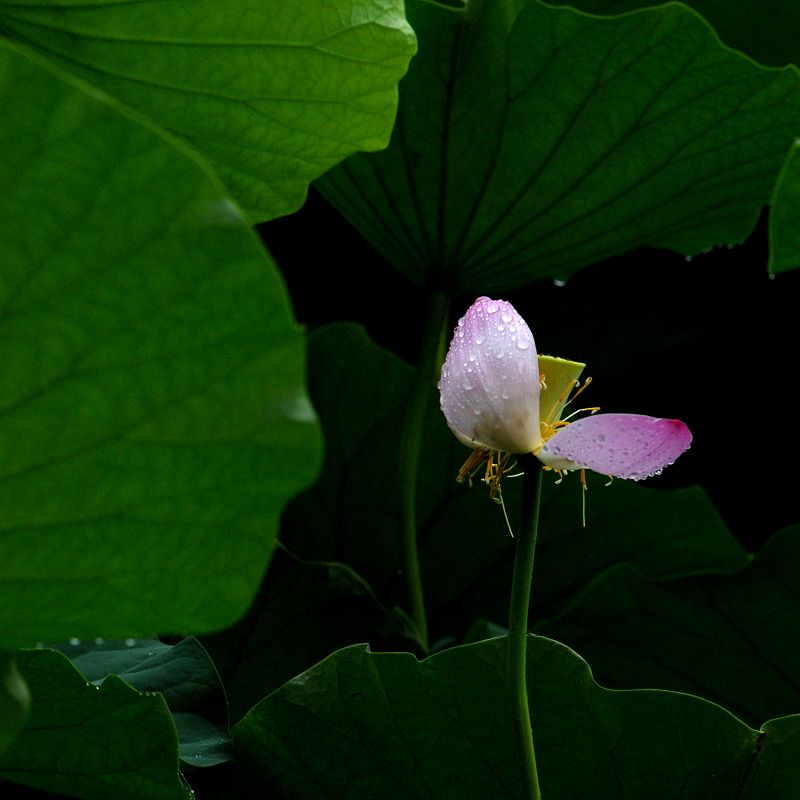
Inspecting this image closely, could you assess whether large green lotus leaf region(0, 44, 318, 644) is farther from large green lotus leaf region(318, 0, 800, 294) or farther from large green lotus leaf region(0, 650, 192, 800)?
large green lotus leaf region(318, 0, 800, 294)

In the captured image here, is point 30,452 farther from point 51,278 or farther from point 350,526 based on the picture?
point 350,526

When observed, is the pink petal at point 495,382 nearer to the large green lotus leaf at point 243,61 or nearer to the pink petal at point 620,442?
the pink petal at point 620,442

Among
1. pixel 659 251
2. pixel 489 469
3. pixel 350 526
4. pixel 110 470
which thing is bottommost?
pixel 350 526

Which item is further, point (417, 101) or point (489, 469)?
point (417, 101)

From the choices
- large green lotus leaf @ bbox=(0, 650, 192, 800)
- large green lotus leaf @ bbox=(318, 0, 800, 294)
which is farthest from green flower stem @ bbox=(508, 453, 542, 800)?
large green lotus leaf @ bbox=(318, 0, 800, 294)

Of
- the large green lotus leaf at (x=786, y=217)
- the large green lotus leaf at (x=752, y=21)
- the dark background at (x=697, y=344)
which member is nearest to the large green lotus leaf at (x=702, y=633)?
the large green lotus leaf at (x=786, y=217)

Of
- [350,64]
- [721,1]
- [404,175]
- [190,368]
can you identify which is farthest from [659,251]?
[190,368]
